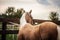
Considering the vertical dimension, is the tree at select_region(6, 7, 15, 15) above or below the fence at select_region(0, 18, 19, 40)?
above

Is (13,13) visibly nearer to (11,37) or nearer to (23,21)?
(23,21)

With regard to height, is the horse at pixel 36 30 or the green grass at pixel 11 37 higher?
the horse at pixel 36 30

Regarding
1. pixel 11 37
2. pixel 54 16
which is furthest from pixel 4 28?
pixel 54 16

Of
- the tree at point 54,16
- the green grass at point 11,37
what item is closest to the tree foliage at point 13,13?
the green grass at point 11,37

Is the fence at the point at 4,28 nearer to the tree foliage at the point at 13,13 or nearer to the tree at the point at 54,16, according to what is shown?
the tree foliage at the point at 13,13

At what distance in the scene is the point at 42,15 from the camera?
2.06 meters

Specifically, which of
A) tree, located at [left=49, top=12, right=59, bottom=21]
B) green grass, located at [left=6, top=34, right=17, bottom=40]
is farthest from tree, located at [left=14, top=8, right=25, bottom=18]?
tree, located at [left=49, top=12, right=59, bottom=21]

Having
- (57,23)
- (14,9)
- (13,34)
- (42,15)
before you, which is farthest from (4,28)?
(57,23)

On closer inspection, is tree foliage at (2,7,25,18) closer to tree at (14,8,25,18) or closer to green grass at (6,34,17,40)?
tree at (14,8,25,18)

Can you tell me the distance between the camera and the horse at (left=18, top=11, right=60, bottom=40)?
183 cm

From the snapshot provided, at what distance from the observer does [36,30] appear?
1929 mm

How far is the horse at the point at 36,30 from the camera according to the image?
1831 millimetres

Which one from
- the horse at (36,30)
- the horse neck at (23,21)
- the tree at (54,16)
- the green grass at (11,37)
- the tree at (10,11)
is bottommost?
the green grass at (11,37)

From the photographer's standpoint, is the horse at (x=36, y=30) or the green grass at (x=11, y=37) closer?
the horse at (x=36, y=30)
